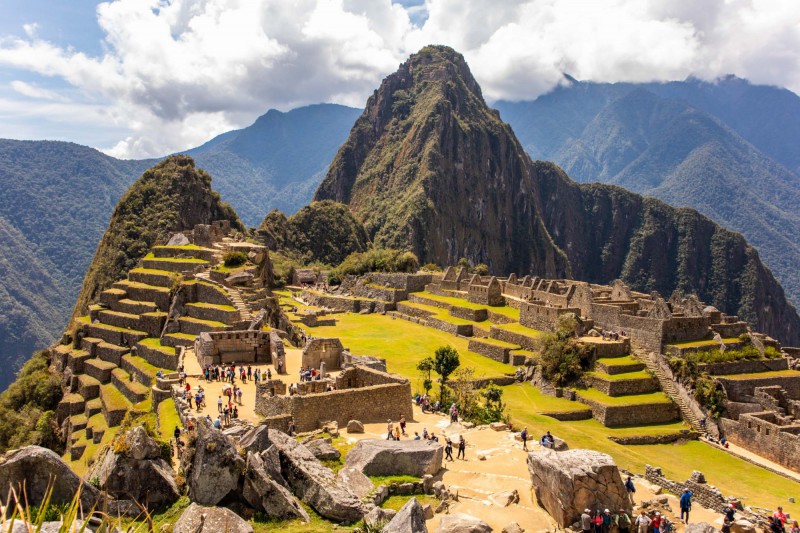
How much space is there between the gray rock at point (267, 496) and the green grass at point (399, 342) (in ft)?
76.6

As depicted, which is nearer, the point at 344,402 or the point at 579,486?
the point at 579,486

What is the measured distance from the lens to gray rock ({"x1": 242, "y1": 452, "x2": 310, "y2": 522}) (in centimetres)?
1114

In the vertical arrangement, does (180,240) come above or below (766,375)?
above

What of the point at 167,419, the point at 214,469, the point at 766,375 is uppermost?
the point at 214,469

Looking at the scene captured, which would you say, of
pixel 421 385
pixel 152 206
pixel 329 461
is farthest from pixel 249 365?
pixel 152 206

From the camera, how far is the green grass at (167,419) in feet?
58.4

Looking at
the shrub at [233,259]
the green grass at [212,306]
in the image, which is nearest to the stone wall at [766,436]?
the green grass at [212,306]

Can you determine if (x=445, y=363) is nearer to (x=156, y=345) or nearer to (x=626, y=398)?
(x=626, y=398)

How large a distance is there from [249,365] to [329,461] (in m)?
12.5

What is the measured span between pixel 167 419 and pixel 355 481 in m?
9.03

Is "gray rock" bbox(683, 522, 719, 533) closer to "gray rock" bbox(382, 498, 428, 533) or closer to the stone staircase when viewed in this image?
"gray rock" bbox(382, 498, 428, 533)

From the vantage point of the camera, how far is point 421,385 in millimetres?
31562

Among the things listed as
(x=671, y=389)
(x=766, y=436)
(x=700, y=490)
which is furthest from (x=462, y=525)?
(x=671, y=389)

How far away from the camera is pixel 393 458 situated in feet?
46.1
